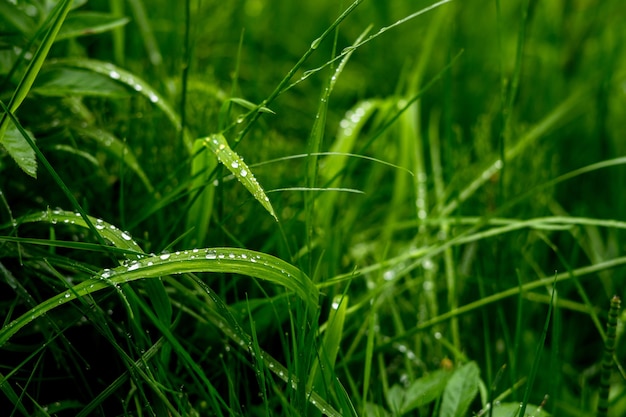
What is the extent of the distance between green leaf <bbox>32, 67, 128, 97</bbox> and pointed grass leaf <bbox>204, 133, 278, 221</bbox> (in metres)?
0.23

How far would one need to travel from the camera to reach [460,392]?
968mm

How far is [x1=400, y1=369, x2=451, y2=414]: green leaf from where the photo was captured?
988 mm

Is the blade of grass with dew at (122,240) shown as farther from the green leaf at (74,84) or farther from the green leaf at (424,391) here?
the green leaf at (424,391)

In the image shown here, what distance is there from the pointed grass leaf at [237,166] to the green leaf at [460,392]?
37 centimetres

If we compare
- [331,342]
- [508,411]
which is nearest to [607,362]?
[508,411]

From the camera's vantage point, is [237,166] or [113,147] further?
[113,147]

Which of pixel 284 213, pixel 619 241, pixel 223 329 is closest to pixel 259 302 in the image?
pixel 223 329

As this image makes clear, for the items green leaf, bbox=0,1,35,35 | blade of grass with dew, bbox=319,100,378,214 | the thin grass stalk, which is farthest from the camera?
blade of grass with dew, bbox=319,100,378,214

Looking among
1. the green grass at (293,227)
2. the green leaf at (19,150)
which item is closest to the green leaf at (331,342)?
the green grass at (293,227)

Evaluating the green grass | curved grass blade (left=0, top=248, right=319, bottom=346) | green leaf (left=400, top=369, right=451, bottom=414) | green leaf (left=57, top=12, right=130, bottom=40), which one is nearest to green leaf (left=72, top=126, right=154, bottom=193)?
the green grass

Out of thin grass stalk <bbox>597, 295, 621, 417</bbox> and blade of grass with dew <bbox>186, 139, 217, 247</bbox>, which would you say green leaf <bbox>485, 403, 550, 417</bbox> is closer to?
thin grass stalk <bbox>597, 295, 621, 417</bbox>

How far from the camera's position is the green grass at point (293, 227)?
0.92 m

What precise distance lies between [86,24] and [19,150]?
35 centimetres

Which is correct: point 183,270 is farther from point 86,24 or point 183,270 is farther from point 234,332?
point 86,24
